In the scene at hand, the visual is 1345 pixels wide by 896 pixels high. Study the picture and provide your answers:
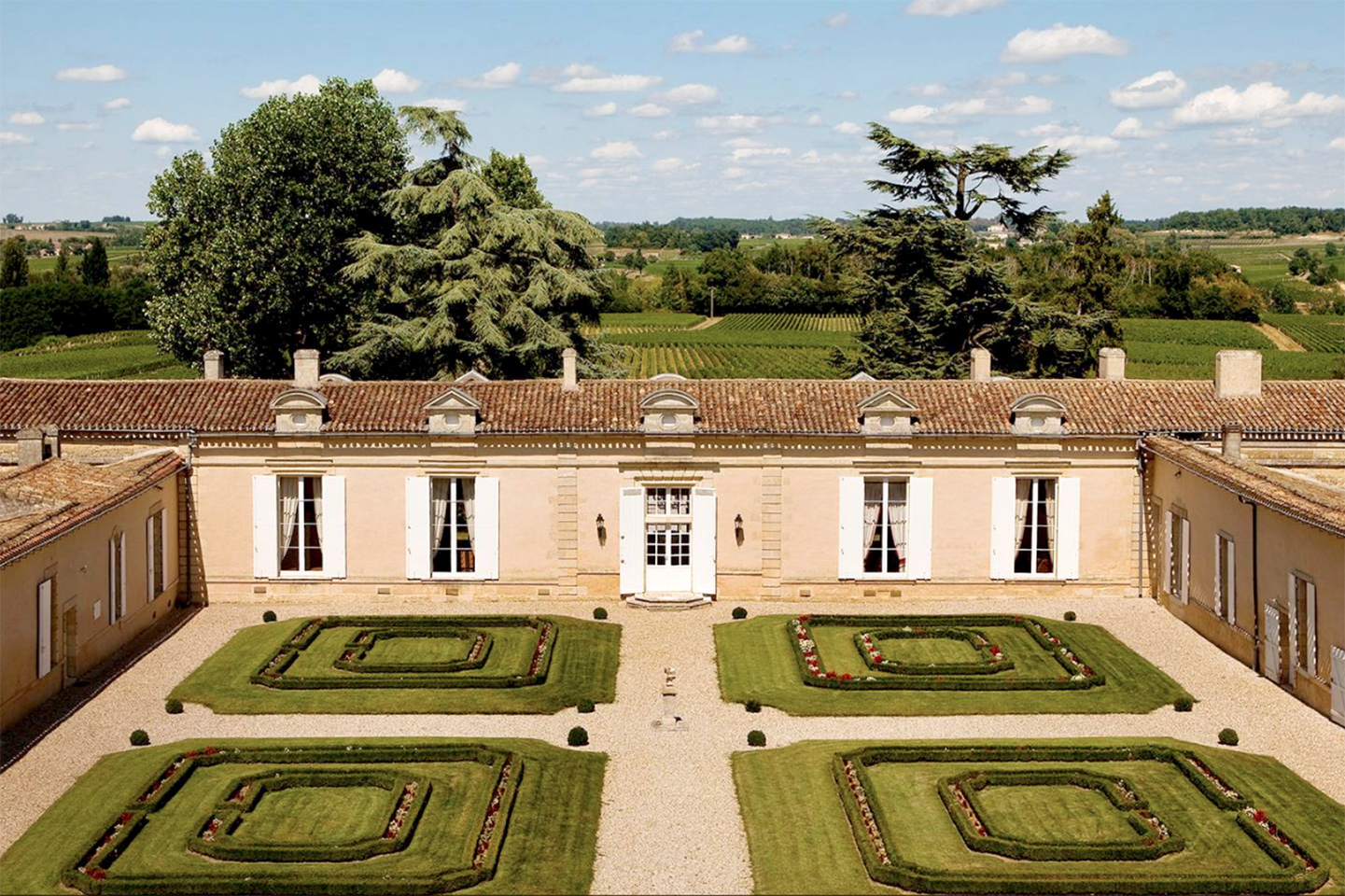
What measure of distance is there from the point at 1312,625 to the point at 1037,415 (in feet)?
26.9

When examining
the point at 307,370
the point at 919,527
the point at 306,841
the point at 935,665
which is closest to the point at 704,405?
the point at 919,527

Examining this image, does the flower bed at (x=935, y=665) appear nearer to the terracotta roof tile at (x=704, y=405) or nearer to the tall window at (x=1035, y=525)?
the tall window at (x=1035, y=525)

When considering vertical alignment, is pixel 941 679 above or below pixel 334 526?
below

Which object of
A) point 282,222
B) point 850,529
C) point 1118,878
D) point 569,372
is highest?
point 282,222

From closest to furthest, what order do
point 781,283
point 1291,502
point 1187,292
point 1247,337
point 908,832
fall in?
point 908,832
point 1291,502
point 1247,337
point 1187,292
point 781,283

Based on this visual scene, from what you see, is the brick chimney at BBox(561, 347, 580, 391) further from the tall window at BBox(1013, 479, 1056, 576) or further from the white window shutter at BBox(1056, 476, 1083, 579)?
the white window shutter at BBox(1056, 476, 1083, 579)

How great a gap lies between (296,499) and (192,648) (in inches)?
172

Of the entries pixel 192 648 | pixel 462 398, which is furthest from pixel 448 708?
pixel 462 398

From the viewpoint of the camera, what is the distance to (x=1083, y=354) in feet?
142

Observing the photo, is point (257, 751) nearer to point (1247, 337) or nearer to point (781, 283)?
point (1247, 337)

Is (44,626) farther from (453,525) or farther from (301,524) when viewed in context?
(453,525)

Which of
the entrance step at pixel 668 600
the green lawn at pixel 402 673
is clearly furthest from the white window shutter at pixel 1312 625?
the entrance step at pixel 668 600

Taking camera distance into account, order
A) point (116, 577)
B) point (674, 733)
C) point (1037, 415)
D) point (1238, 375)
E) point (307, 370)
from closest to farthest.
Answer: point (674, 733), point (116, 577), point (1037, 415), point (1238, 375), point (307, 370)

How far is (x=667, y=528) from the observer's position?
96.0ft
